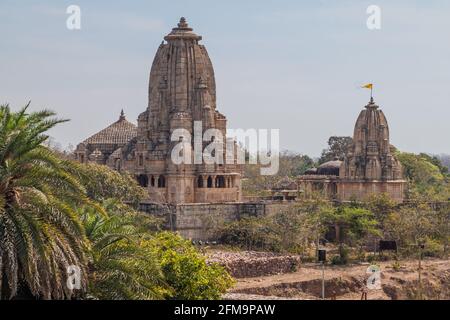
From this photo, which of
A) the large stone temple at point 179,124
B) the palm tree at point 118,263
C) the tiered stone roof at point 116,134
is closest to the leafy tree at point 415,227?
the large stone temple at point 179,124

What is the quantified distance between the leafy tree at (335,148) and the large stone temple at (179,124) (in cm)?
4811

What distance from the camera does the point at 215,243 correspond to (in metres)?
59.0

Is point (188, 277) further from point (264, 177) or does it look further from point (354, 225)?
point (264, 177)

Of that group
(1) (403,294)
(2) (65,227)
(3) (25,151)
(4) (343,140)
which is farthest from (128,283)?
(4) (343,140)

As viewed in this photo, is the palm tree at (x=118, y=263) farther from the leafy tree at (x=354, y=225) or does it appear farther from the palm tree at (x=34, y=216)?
the leafy tree at (x=354, y=225)

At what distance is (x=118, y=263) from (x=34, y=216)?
4.13m

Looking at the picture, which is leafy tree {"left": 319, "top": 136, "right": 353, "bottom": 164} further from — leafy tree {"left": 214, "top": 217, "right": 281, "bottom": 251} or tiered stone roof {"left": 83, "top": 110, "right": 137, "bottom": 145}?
leafy tree {"left": 214, "top": 217, "right": 281, "bottom": 251}

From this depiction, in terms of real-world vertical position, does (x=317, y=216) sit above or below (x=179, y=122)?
below

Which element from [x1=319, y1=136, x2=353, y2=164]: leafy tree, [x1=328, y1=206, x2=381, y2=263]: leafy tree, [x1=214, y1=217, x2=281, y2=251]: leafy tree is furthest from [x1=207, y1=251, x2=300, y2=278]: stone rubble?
[x1=319, y1=136, x2=353, y2=164]: leafy tree

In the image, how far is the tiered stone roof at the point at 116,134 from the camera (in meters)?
72.2

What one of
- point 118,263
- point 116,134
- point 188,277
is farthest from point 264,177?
point 118,263

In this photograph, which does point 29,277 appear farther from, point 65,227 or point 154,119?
point 154,119

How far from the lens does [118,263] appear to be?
27.2 meters

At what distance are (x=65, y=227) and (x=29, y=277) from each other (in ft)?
5.58
